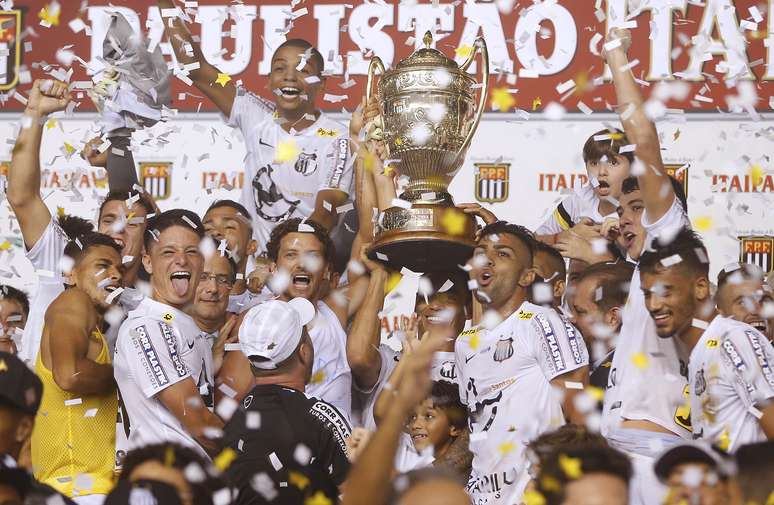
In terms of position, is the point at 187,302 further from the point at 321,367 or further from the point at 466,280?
the point at 466,280

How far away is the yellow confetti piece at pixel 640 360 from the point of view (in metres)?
4.94

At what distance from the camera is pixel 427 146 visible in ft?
18.3

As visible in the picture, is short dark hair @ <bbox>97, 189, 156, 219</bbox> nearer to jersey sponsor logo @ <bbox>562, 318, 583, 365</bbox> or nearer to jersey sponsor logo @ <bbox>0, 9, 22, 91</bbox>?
jersey sponsor logo @ <bbox>562, 318, 583, 365</bbox>

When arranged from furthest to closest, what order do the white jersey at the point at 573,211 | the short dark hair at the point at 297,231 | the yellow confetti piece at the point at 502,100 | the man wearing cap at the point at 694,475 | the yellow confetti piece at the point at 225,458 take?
the yellow confetti piece at the point at 502,100 → the white jersey at the point at 573,211 → the short dark hair at the point at 297,231 → the yellow confetti piece at the point at 225,458 → the man wearing cap at the point at 694,475

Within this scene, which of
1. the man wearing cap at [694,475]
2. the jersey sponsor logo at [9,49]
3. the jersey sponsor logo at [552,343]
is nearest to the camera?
the man wearing cap at [694,475]

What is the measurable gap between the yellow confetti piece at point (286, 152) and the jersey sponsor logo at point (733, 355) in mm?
2664

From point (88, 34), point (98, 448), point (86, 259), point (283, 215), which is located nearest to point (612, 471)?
point (98, 448)

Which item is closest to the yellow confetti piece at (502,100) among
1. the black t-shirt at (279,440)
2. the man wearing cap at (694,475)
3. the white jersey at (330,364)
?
the white jersey at (330,364)

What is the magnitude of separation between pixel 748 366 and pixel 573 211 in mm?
2098

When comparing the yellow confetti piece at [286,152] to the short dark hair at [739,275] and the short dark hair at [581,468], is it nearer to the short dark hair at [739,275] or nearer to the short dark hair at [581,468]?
the short dark hair at [739,275]

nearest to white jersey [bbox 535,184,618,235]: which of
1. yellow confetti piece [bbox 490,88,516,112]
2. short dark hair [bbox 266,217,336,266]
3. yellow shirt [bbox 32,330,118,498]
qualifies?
yellow confetti piece [bbox 490,88,516,112]

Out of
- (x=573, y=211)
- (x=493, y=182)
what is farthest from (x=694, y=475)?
(x=493, y=182)

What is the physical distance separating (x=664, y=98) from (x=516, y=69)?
0.82 meters

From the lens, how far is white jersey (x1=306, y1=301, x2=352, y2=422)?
5.53 meters
